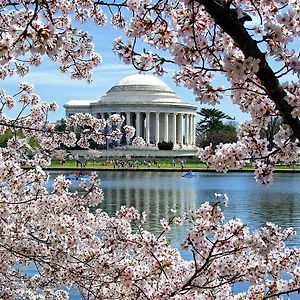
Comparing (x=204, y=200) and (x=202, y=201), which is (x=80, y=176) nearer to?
(x=202, y=201)

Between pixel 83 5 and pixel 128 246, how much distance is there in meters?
2.09

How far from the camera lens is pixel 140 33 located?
338cm

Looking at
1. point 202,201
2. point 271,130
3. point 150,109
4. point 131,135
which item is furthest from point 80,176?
point 150,109

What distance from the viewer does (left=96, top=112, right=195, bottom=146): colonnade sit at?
101 m

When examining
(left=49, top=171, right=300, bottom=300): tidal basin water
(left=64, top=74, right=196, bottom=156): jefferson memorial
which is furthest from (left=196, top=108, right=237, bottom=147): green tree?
(left=49, top=171, right=300, bottom=300): tidal basin water

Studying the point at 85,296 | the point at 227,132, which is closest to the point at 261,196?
the point at 85,296

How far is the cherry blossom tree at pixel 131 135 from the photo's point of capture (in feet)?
9.41

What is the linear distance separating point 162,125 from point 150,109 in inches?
187

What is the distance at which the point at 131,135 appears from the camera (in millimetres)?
8406

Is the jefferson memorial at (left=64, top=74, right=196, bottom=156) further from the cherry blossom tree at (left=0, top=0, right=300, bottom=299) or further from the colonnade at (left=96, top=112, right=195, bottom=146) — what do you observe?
the cherry blossom tree at (left=0, top=0, right=300, bottom=299)

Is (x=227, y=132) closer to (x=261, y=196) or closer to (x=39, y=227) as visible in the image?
(x=261, y=196)

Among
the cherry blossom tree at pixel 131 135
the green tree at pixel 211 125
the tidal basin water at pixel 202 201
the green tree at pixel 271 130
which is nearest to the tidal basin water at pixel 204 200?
the tidal basin water at pixel 202 201

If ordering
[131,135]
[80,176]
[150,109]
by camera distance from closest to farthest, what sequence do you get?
1. [131,135]
2. [80,176]
3. [150,109]

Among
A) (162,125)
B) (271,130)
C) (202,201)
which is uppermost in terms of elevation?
(162,125)
